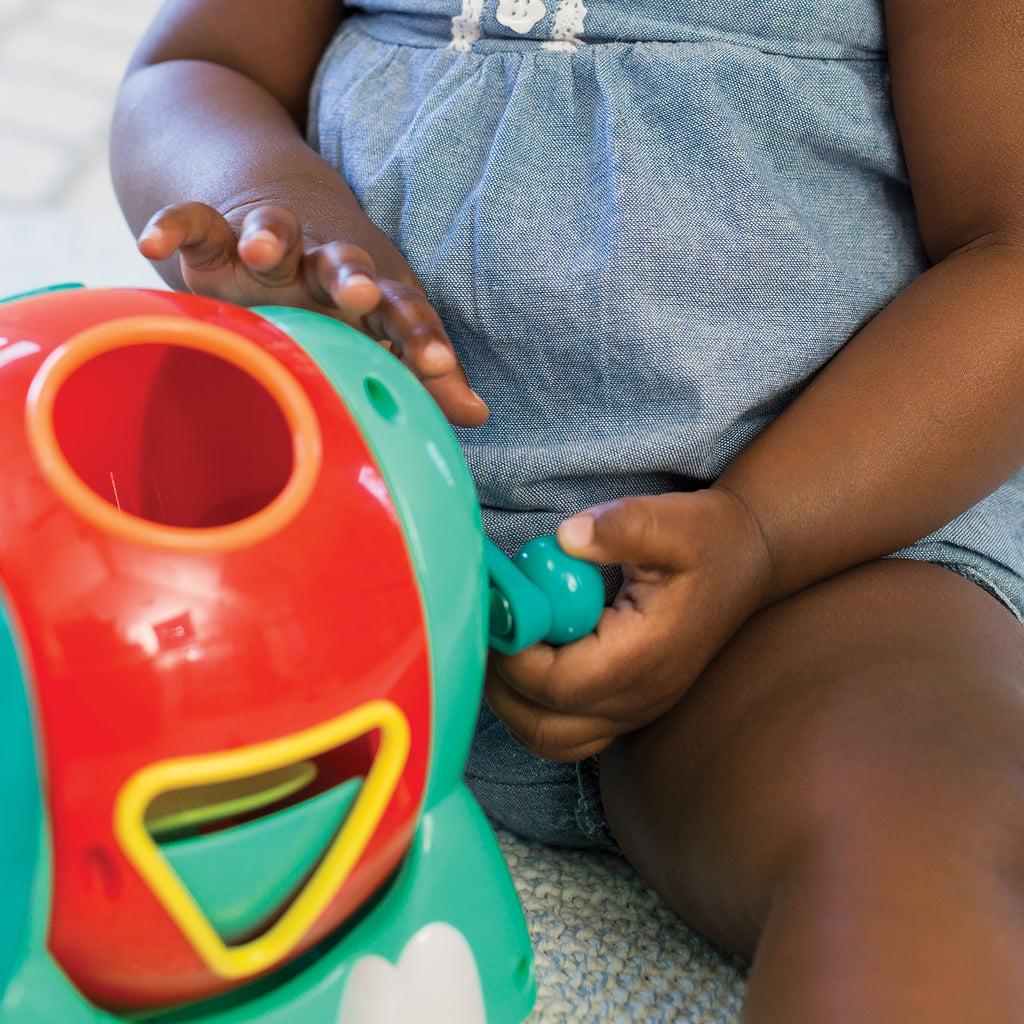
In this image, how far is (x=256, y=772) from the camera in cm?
31

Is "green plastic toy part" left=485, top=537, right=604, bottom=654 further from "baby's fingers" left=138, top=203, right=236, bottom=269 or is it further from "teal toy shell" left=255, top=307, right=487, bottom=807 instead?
"baby's fingers" left=138, top=203, right=236, bottom=269

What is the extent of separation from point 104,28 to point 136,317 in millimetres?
1423

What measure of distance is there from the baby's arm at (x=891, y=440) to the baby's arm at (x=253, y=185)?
117mm

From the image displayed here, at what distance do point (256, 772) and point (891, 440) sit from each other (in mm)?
330

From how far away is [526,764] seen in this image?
1.89ft

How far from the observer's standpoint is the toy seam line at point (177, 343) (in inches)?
11.7

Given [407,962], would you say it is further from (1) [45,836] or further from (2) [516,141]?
(2) [516,141]

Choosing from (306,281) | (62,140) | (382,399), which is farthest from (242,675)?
(62,140)

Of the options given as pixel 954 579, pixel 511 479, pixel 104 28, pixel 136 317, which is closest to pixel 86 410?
pixel 136 317

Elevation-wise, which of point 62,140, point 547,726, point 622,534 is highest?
point 622,534

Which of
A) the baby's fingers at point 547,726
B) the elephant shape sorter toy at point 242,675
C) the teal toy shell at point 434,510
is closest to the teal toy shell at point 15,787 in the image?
the elephant shape sorter toy at point 242,675

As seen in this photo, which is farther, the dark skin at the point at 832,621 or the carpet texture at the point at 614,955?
the carpet texture at the point at 614,955

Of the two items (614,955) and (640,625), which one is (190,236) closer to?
(640,625)

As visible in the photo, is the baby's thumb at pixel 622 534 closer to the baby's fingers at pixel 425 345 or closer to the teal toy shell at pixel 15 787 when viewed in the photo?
the baby's fingers at pixel 425 345
